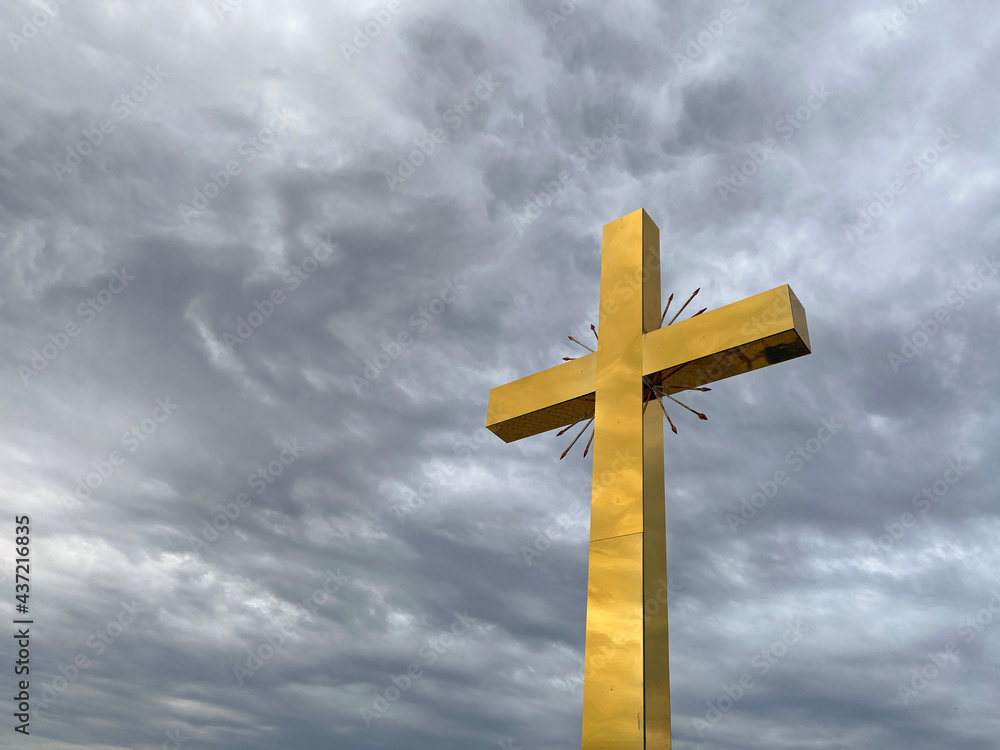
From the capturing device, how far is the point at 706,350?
652 cm

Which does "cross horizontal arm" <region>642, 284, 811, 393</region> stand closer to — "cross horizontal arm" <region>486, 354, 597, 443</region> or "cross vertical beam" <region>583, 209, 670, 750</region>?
"cross vertical beam" <region>583, 209, 670, 750</region>

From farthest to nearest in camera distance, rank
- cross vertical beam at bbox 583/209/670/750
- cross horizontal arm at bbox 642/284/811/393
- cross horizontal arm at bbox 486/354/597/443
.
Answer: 1. cross horizontal arm at bbox 486/354/597/443
2. cross horizontal arm at bbox 642/284/811/393
3. cross vertical beam at bbox 583/209/670/750

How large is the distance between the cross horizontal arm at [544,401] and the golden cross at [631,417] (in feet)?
0.04

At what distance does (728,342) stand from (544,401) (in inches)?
78.0

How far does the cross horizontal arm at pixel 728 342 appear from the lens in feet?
20.5

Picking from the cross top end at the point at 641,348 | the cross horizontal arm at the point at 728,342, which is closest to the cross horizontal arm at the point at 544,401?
the cross top end at the point at 641,348

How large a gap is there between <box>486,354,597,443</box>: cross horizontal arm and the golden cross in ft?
0.04

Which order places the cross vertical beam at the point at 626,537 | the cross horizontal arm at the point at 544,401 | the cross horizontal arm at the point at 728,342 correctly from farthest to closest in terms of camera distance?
the cross horizontal arm at the point at 544,401 → the cross horizontal arm at the point at 728,342 → the cross vertical beam at the point at 626,537

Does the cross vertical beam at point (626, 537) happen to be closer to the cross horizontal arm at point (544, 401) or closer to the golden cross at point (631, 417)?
the golden cross at point (631, 417)

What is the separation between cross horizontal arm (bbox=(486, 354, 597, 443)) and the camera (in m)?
7.25

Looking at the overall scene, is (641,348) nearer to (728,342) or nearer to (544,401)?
(728,342)

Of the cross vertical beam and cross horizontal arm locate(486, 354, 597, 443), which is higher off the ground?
cross horizontal arm locate(486, 354, 597, 443)

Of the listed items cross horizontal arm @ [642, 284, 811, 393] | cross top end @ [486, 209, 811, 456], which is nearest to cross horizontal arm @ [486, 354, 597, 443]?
cross top end @ [486, 209, 811, 456]

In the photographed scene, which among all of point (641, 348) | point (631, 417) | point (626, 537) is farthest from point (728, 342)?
point (626, 537)
